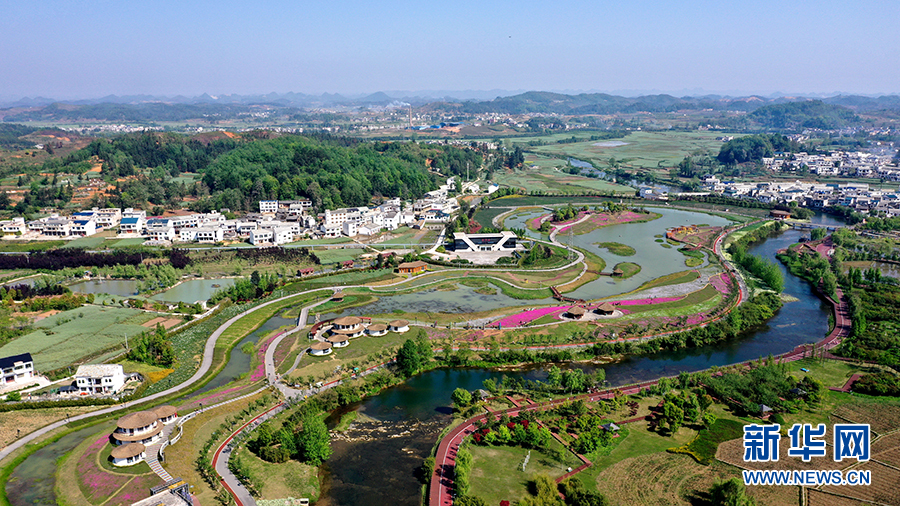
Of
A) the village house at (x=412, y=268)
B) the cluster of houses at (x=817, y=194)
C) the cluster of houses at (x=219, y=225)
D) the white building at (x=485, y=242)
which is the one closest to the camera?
the village house at (x=412, y=268)

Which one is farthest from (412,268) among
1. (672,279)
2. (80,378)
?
(80,378)

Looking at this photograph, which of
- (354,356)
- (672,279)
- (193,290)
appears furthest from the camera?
(672,279)

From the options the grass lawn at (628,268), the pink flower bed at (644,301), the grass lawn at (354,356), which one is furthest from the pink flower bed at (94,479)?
the grass lawn at (628,268)

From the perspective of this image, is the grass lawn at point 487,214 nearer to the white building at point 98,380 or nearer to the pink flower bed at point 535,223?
the pink flower bed at point 535,223

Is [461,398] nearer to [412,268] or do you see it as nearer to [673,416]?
[673,416]

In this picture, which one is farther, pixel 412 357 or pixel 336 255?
pixel 336 255

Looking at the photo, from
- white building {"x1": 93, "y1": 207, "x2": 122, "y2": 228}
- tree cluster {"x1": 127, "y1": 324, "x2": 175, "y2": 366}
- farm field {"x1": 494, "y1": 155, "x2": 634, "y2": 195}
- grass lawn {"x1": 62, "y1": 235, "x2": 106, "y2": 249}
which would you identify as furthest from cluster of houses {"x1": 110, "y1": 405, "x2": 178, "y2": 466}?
farm field {"x1": 494, "y1": 155, "x2": 634, "y2": 195}
